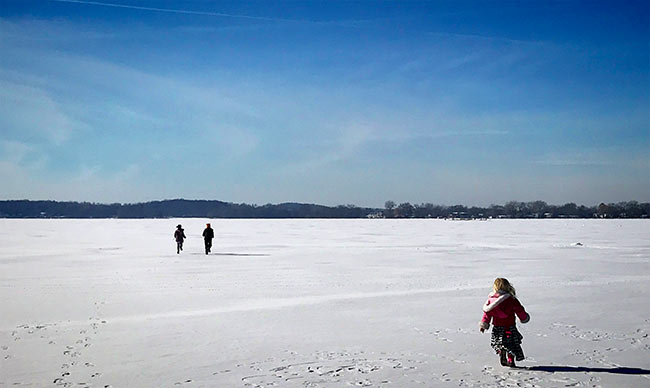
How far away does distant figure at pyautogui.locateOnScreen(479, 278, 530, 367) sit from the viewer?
6215 millimetres

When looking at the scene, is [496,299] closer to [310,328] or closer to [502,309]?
[502,309]

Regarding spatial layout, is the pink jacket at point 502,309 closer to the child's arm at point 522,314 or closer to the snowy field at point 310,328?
the child's arm at point 522,314

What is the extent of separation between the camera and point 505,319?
6.27 metres

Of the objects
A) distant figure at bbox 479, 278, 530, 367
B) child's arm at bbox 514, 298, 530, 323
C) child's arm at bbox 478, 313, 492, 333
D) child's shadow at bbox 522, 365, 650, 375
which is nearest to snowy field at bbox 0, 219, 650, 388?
child's shadow at bbox 522, 365, 650, 375

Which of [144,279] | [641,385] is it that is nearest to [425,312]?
[641,385]

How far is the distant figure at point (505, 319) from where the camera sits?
6215mm

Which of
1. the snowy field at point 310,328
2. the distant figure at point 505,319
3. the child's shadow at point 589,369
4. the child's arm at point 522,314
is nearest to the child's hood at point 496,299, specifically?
the distant figure at point 505,319

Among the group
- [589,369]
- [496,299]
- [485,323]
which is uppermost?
[496,299]

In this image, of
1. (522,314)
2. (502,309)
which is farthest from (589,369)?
(502,309)

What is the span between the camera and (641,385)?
5.62 meters

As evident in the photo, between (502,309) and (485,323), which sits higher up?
(502,309)

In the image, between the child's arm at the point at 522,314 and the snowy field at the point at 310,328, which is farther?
the child's arm at the point at 522,314

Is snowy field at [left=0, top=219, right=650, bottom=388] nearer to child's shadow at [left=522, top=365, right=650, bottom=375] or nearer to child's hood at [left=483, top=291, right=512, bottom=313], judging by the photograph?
child's shadow at [left=522, top=365, right=650, bottom=375]

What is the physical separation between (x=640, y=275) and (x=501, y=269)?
12.2 ft
